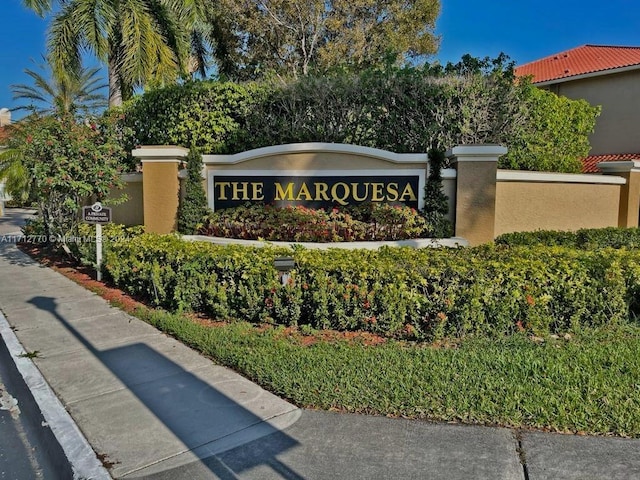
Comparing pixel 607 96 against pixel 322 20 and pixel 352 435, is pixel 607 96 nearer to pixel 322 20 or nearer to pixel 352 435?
pixel 322 20

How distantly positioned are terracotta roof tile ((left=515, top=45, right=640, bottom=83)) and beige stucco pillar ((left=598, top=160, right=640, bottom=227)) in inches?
299

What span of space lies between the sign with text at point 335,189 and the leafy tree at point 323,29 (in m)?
13.6

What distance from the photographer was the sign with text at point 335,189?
8.75 metres

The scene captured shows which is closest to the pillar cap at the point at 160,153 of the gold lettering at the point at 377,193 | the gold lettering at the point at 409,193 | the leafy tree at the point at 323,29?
the gold lettering at the point at 377,193

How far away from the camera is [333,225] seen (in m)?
8.32

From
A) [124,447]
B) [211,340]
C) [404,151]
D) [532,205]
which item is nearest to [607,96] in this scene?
[532,205]

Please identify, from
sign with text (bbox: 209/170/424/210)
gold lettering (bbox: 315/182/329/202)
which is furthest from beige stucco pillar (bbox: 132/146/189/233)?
gold lettering (bbox: 315/182/329/202)

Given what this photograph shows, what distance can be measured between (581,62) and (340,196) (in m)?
18.0

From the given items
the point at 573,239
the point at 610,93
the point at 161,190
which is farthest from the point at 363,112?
the point at 610,93

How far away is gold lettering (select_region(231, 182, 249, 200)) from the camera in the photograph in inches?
360

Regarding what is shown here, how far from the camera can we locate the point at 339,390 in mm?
4027

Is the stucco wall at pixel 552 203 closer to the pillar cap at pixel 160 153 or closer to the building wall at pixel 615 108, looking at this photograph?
the pillar cap at pixel 160 153

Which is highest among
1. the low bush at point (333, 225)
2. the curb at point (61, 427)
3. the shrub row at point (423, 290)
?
the low bush at point (333, 225)

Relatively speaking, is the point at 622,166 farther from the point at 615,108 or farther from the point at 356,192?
the point at 615,108
